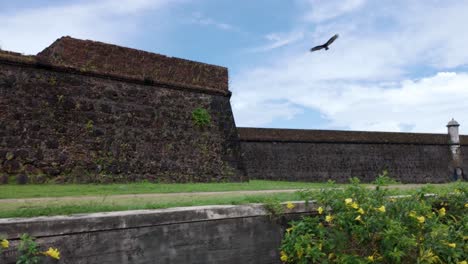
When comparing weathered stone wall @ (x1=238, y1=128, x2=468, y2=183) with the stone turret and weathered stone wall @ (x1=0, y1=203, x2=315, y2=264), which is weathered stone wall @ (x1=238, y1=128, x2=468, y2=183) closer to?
the stone turret

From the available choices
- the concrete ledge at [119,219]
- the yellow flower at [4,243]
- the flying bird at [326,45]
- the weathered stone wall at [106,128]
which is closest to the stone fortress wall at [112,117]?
the weathered stone wall at [106,128]

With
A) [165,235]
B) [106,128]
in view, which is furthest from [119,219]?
[106,128]

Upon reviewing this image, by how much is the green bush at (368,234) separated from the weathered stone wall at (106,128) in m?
5.75

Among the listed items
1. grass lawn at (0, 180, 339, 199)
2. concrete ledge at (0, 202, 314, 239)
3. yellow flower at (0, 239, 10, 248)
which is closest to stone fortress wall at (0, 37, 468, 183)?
grass lawn at (0, 180, 339, 199)

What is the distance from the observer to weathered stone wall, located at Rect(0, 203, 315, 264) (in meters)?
3.25

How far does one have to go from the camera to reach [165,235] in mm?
3783

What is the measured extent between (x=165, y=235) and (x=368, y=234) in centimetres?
219

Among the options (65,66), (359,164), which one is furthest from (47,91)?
(359,164)

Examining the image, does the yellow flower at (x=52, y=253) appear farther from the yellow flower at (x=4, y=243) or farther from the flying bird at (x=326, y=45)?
the flying bird at (x=326, y=45)

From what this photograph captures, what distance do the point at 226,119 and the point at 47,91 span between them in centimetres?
510

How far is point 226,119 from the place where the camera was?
12133 mm

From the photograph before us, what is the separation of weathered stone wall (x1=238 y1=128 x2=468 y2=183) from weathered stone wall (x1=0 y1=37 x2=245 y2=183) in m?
5.35

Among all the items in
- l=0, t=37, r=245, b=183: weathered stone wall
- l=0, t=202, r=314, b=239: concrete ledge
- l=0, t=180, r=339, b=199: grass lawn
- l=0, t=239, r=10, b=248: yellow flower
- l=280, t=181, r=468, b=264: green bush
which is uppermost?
l=0, t=37, r=245, b=183: weathered stone wall

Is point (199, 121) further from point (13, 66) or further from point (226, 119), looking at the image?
point (13, 66)
